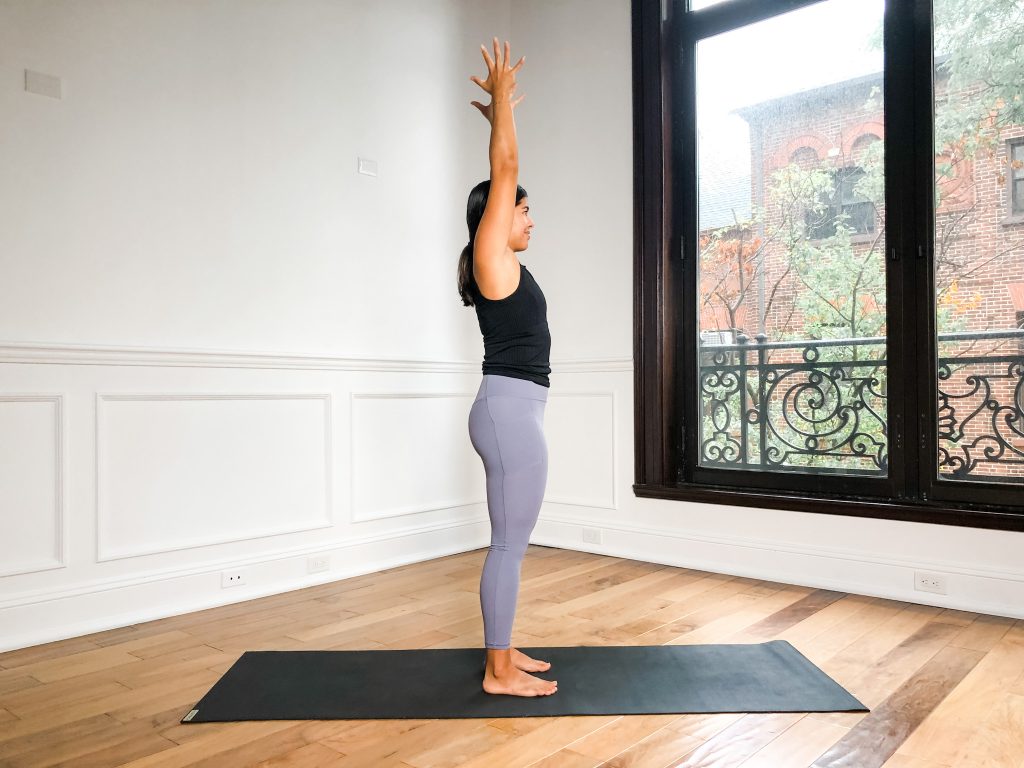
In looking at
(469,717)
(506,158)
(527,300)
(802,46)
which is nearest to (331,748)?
(469,717)

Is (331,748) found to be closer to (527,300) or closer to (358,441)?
(527,300)

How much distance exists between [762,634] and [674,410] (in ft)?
4.65

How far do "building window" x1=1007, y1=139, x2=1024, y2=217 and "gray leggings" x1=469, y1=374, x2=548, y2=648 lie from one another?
211 cm

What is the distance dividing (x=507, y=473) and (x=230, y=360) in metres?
1.60

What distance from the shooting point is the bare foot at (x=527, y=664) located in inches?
89.9

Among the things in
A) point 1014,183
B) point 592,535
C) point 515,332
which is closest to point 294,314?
point 515,332

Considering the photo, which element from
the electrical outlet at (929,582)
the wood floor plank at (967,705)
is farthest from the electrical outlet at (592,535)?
the wood floor plank at (967,705)

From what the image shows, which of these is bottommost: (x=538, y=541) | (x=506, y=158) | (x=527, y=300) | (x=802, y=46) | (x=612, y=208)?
(x=538, y=541)

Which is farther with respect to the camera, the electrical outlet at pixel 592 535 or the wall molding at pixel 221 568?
the electrical outlet at pixel 592 535

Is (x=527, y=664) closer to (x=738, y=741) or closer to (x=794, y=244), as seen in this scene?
(x=738, y=741)

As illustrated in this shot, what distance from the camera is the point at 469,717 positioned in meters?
1.99

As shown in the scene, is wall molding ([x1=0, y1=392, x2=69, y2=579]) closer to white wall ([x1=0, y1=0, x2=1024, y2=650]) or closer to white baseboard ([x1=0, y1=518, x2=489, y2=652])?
white wall ([x1=0, y1=0, x2=1024, y2=650])

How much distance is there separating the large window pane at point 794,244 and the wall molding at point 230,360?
0.60 meters

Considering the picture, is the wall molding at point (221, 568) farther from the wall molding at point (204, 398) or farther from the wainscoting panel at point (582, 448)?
the wainscoting panel at point (582, 448)
